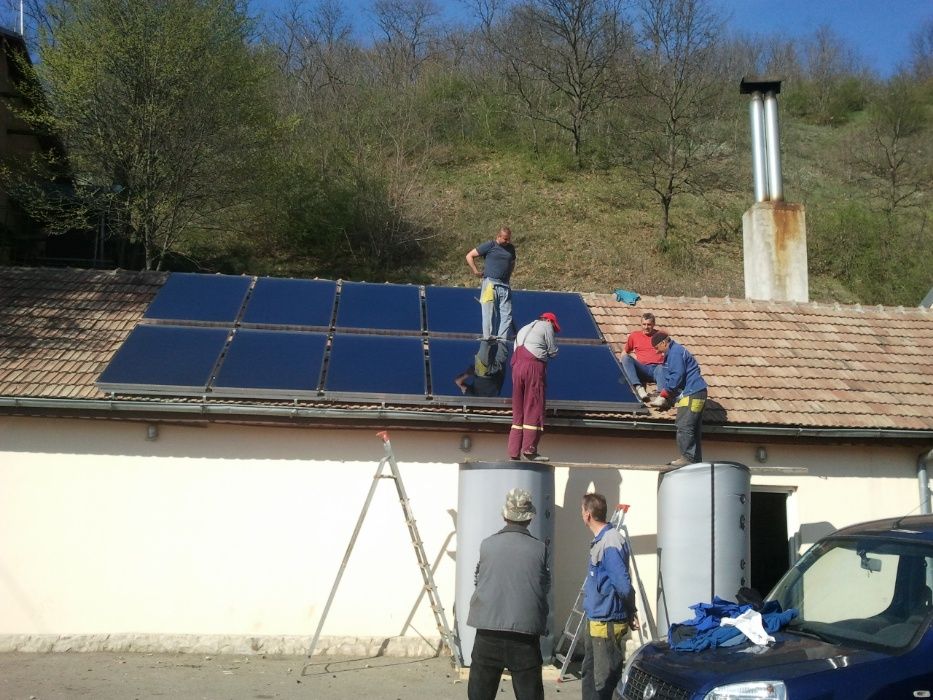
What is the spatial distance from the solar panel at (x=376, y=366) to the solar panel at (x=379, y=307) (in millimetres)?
337

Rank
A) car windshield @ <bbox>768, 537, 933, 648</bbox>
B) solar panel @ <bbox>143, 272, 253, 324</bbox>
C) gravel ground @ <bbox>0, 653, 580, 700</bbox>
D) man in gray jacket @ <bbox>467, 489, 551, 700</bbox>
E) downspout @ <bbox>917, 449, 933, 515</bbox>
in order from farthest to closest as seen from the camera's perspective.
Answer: solar panel @ <bbox>143, 272, 253, 324</bbox> → downspout @ <bbox>917, 449, 933, 515</bbox> → gravel ground @ <bbox>0, 653, 580, 700</bbox> → man in gray jacket @ <bbox>467, 489, 551, 700</bbox> → car windshield @ <bbox>768, 537, 933, 648</bbox>

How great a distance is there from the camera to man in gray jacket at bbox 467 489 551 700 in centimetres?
547

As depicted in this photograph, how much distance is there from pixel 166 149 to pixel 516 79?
22.3m

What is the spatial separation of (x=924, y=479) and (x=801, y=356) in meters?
2.14

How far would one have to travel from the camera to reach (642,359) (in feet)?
35.1

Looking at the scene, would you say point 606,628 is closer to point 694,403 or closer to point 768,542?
point 694,403

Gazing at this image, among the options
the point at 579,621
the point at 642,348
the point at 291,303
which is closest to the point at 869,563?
the point at 579,621

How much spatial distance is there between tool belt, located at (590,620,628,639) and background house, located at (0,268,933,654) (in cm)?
251

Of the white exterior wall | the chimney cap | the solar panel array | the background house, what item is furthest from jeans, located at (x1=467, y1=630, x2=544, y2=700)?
the chimney cap

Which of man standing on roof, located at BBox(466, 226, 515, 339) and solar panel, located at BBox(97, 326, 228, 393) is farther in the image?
man standing on roof, located at BBox(466, 226, 515, 339)

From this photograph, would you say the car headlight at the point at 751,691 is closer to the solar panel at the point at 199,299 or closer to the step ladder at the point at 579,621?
the step ladder at the point at 579,621

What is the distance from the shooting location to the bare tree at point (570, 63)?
37000 mm

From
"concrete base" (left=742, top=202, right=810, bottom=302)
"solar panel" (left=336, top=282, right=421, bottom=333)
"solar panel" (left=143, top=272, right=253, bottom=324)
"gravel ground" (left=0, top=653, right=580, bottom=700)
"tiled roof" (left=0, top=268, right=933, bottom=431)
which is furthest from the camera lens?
"concrete base" (left=742, top=202, right=810, bottom=302)

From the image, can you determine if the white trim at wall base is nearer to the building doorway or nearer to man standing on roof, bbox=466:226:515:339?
man standing on roof, bbox=466:226:515:339
